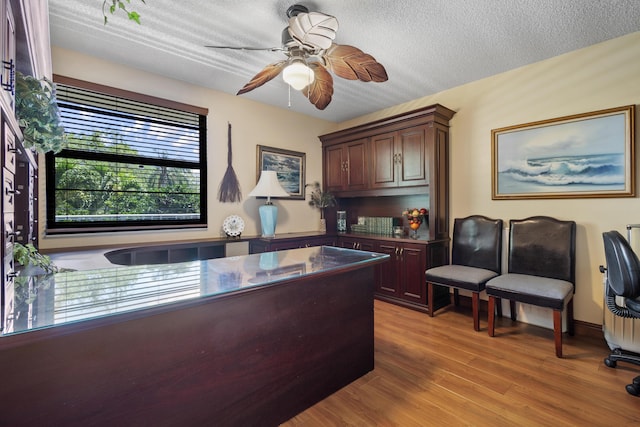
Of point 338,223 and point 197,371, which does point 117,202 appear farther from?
point 338,223

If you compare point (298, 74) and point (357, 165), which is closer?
point (298, 74)

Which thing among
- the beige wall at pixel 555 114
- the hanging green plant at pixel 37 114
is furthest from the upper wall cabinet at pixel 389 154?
the hanging green plant at pixel 37 114

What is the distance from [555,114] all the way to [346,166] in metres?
2.41

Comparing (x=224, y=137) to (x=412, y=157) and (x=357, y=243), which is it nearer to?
(x=357, y=243)

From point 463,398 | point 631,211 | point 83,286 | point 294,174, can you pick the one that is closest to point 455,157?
point 631,211

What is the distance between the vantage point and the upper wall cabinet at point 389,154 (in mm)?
3424

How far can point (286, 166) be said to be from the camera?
4.25 m

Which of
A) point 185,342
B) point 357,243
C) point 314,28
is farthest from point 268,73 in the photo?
point 357,243

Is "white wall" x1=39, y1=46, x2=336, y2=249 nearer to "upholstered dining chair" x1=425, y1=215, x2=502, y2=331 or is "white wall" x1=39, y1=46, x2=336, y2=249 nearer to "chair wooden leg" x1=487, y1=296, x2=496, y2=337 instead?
"upholstered dining chair" x1=425, y1=215, x2=502, y2=331

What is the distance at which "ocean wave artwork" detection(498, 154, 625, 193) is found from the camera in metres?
2.56

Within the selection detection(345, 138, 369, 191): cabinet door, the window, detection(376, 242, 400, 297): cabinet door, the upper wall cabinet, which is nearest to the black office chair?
the upper wall cabinet

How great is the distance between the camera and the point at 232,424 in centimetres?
135

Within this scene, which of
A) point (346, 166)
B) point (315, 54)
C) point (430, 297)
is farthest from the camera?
point (346, 166)

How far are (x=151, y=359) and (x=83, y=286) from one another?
398 millimetres
